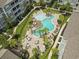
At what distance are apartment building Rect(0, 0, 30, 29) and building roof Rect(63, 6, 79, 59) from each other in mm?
12861

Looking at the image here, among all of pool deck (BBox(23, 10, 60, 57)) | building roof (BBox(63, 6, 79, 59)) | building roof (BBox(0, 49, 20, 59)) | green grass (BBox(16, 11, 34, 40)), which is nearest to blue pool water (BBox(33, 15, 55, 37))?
pool deck (BBox(23, 10, 60, 57))

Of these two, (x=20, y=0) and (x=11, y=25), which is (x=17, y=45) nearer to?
(x=11, y=25)

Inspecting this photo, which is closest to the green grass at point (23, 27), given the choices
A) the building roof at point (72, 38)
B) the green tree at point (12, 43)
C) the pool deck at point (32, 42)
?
the pool deck at point (32, 42)

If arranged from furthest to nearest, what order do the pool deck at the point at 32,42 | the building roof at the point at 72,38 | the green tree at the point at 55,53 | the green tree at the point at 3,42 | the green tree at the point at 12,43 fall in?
the pool deck at the point at 32,42
the green tree at the point at 12,43
the green tree at the point at 3,42
the green tree at the point at 55,53
the building roof at the point at 72,38

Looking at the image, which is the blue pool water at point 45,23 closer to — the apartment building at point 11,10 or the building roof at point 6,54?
the apartment building at point 11,10

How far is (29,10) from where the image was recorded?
4106 centimetres

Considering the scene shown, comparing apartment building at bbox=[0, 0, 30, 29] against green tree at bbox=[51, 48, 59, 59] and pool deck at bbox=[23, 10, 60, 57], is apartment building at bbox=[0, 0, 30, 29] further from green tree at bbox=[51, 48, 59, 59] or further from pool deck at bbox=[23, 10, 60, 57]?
green tree at bbox=[51, 48, 59, 59]

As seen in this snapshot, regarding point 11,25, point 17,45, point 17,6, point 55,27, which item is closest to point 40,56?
point 17,45

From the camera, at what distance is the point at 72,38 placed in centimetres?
2828

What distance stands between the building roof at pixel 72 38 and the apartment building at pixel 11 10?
12861 millimetres

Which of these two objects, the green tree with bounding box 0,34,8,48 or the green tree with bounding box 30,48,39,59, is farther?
the green tree with bounding box 0,34,8,48

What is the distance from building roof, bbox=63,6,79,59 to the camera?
2597 cm

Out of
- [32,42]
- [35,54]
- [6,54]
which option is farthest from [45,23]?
[6,54]

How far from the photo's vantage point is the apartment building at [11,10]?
35.7 meters
